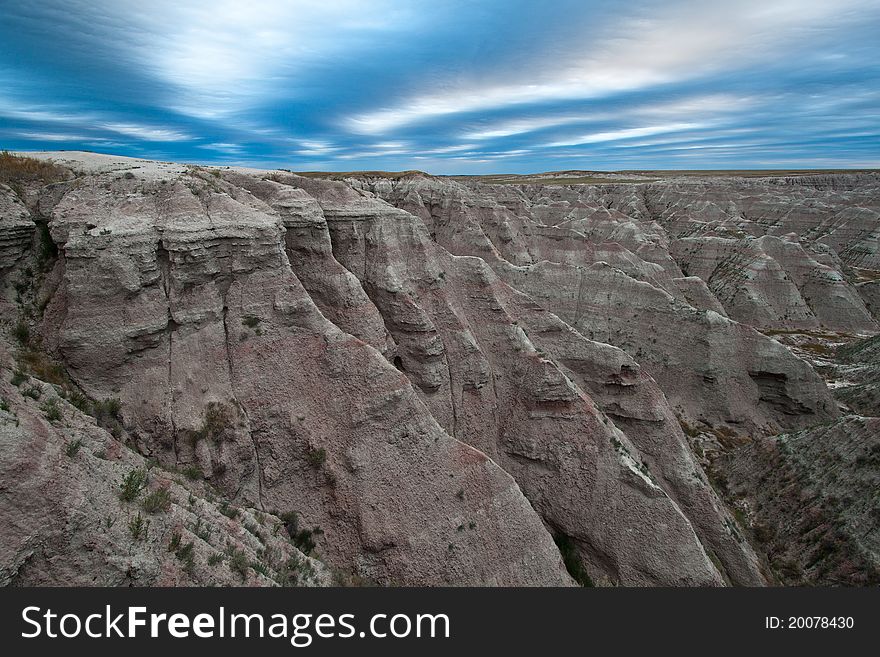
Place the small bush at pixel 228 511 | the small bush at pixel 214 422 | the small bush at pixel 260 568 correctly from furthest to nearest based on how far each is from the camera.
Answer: the small bush at pixel 214 422 → the small bush at pixel 228 511 → the small bush at pixel 260 568

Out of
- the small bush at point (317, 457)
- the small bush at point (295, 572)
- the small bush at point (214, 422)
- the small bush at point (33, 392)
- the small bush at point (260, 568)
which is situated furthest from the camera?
the small bush at point (317, 457)

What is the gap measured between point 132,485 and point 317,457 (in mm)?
7571

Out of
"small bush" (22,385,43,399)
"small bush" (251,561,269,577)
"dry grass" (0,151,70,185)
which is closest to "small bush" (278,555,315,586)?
"small bush" (251,561,269,577)

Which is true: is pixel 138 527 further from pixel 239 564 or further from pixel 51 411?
pixel 51 411

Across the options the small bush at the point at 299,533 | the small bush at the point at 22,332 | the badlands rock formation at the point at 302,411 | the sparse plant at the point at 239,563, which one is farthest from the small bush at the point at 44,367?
the sparse plant at the point at 239,563

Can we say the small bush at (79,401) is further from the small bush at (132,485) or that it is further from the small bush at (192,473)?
the small bush at (132,485)

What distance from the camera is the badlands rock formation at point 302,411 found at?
10.6m

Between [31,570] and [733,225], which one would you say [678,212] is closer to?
[733,225]

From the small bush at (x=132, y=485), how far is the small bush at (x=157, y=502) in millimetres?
276

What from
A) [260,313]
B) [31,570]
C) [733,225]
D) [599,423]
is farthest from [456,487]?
[733,225]

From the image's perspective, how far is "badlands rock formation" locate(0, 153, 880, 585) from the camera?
10602 mm

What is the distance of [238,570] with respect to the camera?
1013cm

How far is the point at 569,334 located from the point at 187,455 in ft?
71.3

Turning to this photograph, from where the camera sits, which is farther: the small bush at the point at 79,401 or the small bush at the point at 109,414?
the small bush at the point at 109,414
